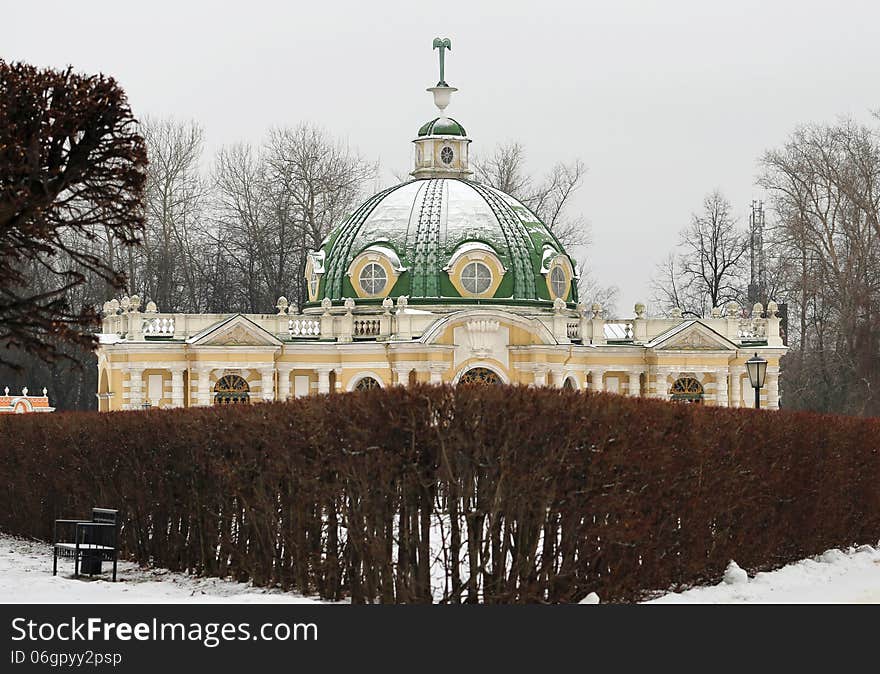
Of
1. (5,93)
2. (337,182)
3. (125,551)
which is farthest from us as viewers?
(337,182)

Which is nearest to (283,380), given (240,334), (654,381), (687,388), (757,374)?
(240,334)

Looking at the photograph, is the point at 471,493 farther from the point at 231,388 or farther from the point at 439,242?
the point at 439,242

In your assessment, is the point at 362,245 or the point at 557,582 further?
the point at 362,245

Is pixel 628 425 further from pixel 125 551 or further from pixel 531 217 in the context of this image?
pixel 531 217

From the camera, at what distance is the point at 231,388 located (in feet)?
165

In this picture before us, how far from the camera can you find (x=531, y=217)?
56.8 meters

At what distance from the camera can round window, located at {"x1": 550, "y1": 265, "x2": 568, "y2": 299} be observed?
180ft

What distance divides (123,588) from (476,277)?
109ft

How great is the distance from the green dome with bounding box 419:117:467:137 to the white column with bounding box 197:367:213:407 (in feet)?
43.4

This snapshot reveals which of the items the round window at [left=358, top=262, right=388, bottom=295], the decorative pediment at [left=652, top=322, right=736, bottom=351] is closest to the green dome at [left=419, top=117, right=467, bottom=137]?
the round window at [left=358, top=262, right=388, bottom=295]

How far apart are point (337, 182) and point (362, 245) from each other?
777 inches

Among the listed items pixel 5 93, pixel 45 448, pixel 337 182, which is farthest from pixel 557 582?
pixel 337 182

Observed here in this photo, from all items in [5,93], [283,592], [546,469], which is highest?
[5,93]

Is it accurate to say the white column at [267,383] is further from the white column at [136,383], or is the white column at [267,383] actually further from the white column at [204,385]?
the white column at [136,383]
